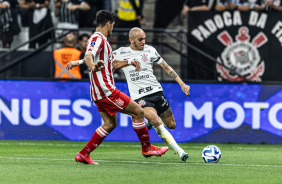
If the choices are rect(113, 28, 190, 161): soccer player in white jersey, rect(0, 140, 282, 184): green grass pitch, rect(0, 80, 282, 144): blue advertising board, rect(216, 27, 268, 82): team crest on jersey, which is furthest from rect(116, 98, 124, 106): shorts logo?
rect(216, 27, 268, 82): team crest on jersey

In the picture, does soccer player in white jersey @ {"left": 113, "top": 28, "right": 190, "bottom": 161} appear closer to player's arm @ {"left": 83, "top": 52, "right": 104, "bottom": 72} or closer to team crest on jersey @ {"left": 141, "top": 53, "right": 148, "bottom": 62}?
team crest on jersey @ {"left": 141, "top": 53, "right": 148, "bottom": 62}

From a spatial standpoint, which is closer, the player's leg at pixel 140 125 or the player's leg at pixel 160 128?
the player's leg at pixel 140 125

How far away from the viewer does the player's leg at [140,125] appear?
888 cm

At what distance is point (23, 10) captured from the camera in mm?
16234

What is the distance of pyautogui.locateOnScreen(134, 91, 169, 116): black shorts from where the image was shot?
420 inches

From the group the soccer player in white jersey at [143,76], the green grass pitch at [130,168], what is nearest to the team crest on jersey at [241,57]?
the green grass pitch at [130,168]

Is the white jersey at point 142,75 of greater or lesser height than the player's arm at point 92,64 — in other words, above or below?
below

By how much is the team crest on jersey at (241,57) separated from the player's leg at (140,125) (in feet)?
17.0

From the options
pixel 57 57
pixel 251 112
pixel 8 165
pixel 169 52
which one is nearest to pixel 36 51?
pixel 57 57

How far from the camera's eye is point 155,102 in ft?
35.6

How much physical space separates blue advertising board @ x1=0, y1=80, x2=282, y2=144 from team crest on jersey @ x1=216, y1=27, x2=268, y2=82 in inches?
12.4

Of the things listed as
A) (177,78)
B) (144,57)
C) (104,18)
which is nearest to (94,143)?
(104,18)

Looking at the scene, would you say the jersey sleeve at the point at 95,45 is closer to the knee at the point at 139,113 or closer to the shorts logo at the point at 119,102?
the shorts logo at the point at 119,102

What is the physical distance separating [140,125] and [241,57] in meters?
5.82
